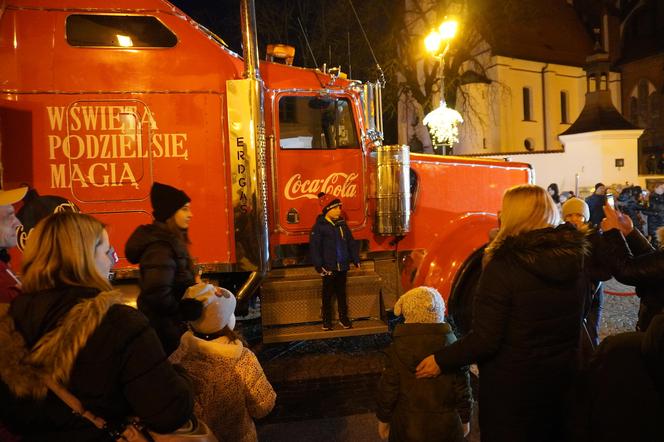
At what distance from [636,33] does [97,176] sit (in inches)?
1836

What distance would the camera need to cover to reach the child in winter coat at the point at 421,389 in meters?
2.62

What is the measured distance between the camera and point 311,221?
564 cm

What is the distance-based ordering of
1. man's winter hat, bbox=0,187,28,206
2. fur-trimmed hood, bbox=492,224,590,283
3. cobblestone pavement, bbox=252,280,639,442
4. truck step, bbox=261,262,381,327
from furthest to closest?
truck step, bbox=261,262,381,327 < cobblestone pavement, bbox=252,280,639,442 < man's winter hat, bbox=0,187,28,206 < fur-trimmed hood, bbox=492,224,590,283

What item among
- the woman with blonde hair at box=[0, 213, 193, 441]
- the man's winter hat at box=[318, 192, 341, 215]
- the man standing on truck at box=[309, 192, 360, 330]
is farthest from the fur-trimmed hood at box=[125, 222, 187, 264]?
the man's winter hat at box=[318, 192, 341, 215]

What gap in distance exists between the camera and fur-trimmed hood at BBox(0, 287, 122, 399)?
65.6 inches

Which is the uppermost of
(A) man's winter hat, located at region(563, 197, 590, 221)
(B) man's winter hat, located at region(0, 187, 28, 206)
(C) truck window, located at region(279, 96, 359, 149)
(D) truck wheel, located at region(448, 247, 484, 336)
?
(C) truck window, located at region(279, 96, 359, 149)

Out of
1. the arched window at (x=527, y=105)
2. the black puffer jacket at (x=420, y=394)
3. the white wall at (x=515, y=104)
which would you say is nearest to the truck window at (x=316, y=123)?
the black puffer jacket at (x=420, y=394)

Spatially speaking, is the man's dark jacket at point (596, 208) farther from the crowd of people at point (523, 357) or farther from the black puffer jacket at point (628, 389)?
the black puffer jacket at point (628, 389)

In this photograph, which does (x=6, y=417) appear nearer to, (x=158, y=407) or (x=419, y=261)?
(x=158, y=407)

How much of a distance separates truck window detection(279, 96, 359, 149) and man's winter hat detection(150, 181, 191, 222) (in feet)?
7.76

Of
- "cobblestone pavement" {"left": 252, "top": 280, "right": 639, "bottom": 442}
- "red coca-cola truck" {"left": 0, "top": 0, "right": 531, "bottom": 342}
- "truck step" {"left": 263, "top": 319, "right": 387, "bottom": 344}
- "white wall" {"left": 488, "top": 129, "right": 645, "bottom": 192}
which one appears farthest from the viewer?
"white wall" {"left": 488, "top": 129, "right": 645, "bottom": 192}

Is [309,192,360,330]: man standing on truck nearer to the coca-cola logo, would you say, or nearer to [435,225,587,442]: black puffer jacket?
the coca-cola logo

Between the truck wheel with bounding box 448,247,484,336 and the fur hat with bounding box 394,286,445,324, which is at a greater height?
the fur hat with bounding box 394,286,445,324

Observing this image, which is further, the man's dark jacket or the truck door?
the man's dark jacket
